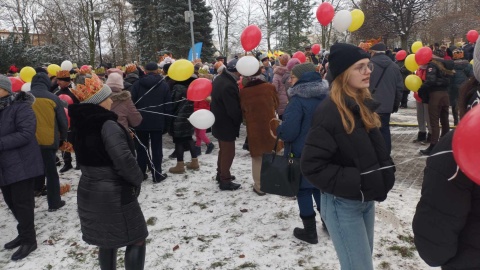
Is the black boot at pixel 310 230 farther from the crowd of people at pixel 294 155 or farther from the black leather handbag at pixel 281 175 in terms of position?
the black leather handbag at pixel 281 175

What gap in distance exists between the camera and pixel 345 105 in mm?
2168

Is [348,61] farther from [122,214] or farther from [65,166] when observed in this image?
[65,166]

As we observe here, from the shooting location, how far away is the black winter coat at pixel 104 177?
267 centimetres

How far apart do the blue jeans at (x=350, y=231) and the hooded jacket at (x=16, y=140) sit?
10.5 feet

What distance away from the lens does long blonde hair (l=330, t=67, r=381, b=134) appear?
214cm

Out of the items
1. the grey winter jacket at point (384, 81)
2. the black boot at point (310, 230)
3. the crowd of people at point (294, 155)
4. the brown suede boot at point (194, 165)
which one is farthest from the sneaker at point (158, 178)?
the grey winter jacket at point (384, 81)

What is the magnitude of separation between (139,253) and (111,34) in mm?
38501

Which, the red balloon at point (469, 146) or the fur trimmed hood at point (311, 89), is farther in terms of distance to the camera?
the fur trimmed hood at point (311, 89)

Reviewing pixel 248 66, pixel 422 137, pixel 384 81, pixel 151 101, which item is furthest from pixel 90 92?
pixel 422 137

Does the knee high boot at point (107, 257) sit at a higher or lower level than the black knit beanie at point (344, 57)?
lower

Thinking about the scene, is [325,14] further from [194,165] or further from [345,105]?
[345,105]

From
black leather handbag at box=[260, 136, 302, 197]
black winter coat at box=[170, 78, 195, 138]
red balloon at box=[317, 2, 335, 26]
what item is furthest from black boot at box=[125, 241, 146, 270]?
red balloon at box=[317, 2, 335, 26]

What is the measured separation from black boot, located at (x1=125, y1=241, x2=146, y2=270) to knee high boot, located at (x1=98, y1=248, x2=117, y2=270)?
15 centimetres

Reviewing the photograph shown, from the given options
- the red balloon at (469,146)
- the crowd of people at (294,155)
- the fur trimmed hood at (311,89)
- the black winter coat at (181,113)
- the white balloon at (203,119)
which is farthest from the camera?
the black winter coat at (181,113)
